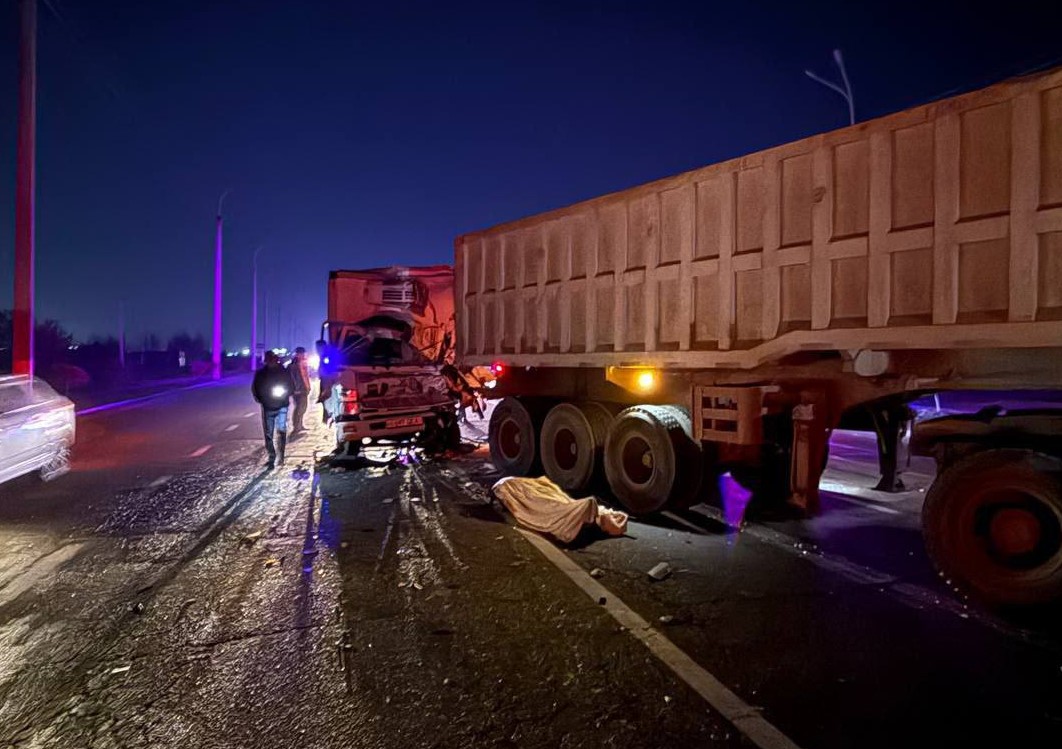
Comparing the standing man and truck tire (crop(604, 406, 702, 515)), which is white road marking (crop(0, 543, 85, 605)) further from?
the standing man

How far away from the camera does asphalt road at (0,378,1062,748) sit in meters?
3.16

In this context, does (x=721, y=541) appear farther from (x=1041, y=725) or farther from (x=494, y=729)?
(x=494, y=729)

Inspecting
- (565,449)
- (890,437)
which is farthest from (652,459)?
(890,437)

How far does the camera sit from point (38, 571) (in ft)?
17.7

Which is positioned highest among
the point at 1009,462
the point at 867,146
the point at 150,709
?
the point at 867,146

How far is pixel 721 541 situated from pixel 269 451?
23.3 ft

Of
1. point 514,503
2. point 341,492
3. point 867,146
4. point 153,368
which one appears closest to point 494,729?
point 514,503

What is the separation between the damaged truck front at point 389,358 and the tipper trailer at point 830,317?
3083 mm

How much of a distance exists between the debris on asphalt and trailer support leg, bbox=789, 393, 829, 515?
1463 mm

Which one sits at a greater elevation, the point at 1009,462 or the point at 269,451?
the point at 1009,462

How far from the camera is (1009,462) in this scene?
4.43 metres

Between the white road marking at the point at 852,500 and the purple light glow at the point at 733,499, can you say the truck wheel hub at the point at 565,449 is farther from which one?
the white road marking at the point at 852,500

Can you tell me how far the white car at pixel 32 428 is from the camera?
753cm

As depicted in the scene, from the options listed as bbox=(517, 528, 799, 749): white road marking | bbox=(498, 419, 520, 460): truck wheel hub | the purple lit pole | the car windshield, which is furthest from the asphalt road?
the purple lit pole
